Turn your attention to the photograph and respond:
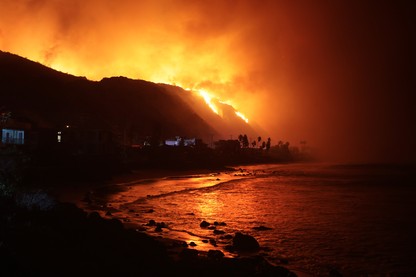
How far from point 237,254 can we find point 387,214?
83.1ft

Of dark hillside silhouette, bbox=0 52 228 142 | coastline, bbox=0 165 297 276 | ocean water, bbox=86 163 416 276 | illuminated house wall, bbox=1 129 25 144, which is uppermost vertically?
dark hillside silhouette, bbox=0 52 228 142

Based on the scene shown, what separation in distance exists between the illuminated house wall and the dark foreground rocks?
50674 mm

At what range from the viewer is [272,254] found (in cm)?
2044

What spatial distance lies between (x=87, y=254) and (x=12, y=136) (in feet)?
206

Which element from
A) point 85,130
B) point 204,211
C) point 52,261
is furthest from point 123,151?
point 52,261

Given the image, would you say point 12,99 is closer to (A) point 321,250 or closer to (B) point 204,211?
(B) point 204,211

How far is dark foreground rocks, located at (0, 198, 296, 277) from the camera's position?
1070 cm

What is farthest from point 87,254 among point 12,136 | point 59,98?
point 59,98

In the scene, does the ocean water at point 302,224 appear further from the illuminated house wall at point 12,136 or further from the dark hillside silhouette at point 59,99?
the dark hillside silhouette at point 59,99

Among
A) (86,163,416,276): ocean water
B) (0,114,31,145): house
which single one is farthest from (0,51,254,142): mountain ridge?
(86,163,416,276): ocean water

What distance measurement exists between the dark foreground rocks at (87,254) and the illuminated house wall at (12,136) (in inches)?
1995

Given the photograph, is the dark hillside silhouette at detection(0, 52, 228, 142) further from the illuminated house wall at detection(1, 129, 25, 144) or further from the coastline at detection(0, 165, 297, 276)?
the coastline at detection(0, 165, 297, 276)

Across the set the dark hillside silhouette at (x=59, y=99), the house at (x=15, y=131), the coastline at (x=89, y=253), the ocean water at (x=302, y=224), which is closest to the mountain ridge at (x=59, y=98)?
the dark hillside silhouette at (x=59, y=99)

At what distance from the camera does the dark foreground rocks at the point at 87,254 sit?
10.7 meters
